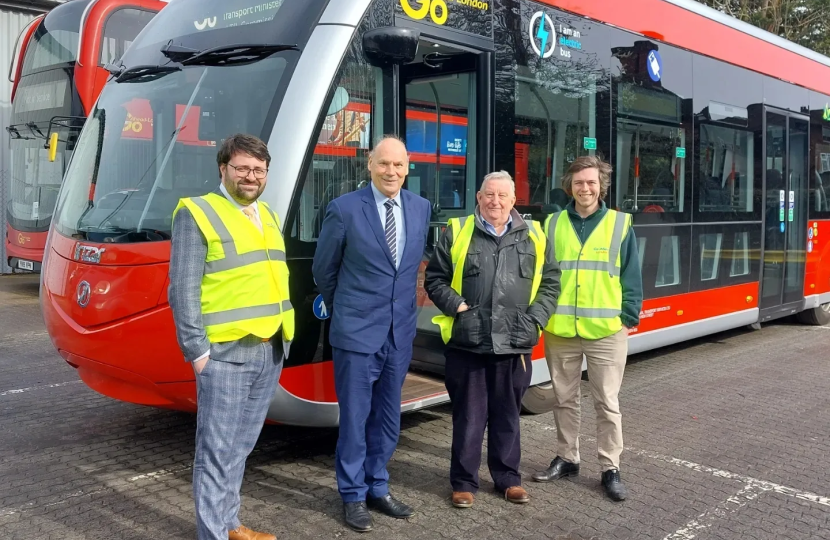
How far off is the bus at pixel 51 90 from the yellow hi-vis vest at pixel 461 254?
28.1 ft

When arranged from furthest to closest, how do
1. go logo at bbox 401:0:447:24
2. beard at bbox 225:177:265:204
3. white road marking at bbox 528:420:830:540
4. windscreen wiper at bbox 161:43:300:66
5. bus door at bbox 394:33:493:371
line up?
bus door at bbox 394:33:493:371, go logo at bbox 401:0:447:24, windscreen wiper at bbox 161:43:300:66, white road marking at bbox 528:420:830:540, beard at bbox 225:177:265:204

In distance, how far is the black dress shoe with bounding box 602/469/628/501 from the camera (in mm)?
4148

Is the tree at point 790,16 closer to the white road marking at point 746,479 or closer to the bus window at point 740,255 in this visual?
the bus window at point 740,255

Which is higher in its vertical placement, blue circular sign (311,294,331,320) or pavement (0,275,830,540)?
blue circular sign (311,294,331,320)

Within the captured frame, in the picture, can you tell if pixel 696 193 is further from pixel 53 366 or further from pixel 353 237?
pixel 53 366

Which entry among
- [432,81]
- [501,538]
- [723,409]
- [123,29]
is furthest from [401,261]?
[123,29]

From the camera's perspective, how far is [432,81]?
18.6ft

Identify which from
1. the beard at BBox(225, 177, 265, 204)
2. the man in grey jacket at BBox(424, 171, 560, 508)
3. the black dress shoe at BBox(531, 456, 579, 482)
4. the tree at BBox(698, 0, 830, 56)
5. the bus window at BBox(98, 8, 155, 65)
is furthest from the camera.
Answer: the tree at BBox(698, 0, 830, 56)

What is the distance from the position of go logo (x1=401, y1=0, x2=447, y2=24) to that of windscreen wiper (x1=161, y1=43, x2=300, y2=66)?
2.53 ft

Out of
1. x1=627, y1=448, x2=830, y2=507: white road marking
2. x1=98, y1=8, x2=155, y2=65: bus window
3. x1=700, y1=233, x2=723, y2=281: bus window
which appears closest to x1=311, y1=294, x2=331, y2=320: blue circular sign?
x1=627, y1=448, x2=830, y2=507: white road marking

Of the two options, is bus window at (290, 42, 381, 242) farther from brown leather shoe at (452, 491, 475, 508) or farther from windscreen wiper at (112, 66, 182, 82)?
brown leather shoe at (452, 491, 475, 508)

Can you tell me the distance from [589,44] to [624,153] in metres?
0.91

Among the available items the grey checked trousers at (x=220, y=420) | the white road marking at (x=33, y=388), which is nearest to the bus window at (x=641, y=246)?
the grey checked trousers at (x=220, y=420)

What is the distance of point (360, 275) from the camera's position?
3.69 m
